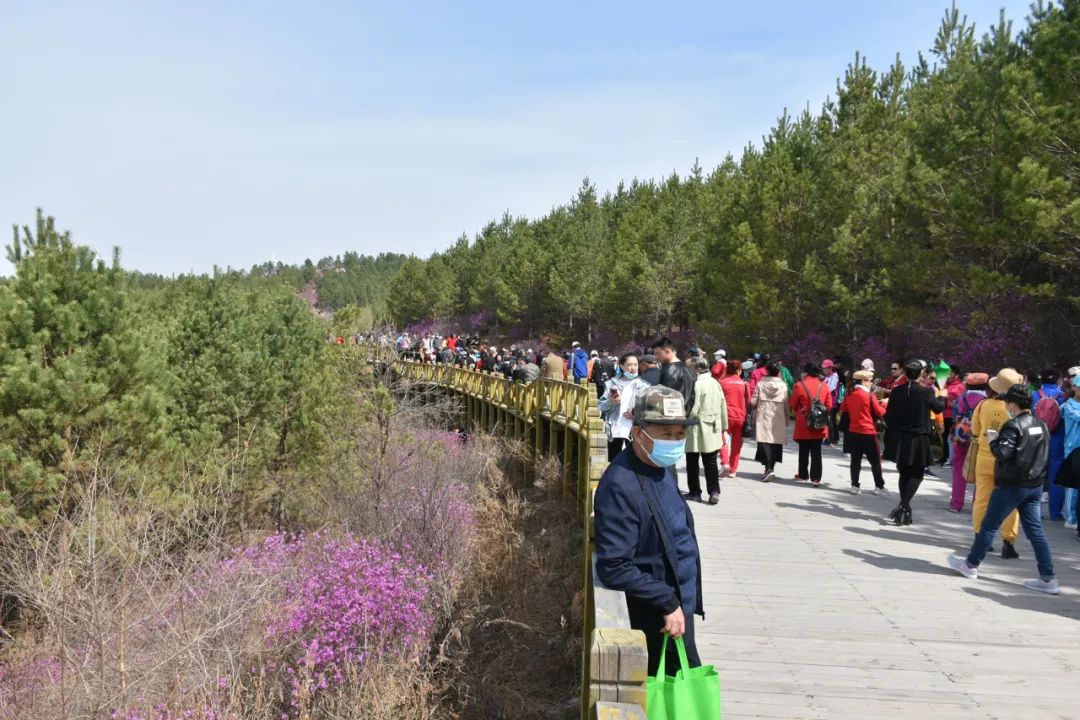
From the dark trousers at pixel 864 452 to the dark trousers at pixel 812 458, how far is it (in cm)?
49

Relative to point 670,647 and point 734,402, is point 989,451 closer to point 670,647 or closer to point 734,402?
point 734,402

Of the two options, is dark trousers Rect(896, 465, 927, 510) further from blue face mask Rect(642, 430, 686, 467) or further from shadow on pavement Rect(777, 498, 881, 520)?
blue face mask Rect(642, 430, 686, 467)

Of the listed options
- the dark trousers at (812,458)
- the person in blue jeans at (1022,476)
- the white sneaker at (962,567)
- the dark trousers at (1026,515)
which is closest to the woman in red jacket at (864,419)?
the dark trousers at (812,458)

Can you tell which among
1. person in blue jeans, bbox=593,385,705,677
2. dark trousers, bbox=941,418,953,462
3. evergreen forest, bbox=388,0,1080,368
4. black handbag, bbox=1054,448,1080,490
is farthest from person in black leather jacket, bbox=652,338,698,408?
evergreen forest, bbox=388,0,1080,368

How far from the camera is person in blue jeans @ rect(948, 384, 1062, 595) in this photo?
22.1 feet

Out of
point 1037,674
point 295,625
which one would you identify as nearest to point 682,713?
point 1037,674

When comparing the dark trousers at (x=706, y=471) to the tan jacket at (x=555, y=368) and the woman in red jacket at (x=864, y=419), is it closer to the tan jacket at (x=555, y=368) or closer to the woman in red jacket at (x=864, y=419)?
the woman in red jacket at (x=864, y=419)

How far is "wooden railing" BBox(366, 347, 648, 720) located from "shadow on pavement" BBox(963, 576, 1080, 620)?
3.08 meters

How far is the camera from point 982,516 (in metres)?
7.65

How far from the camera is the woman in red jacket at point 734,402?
37.2 ft

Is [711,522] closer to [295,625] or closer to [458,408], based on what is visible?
[295,625]

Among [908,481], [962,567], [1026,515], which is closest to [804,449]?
[908,481]

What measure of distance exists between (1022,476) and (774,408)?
4.62 meters

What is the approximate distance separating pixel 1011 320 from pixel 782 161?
1097cm
